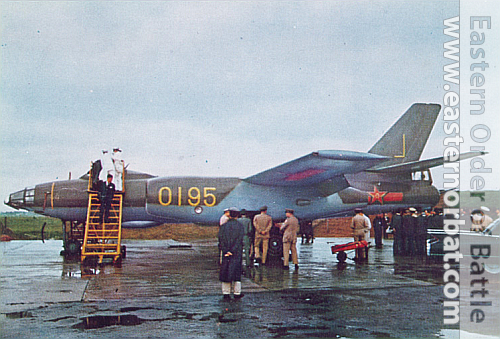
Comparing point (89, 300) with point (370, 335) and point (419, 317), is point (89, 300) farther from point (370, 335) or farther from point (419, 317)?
point (419, 317)

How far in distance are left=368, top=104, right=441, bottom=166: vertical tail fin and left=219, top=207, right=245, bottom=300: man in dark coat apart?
12.7 meters

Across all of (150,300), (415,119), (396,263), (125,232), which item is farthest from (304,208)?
(125,232)

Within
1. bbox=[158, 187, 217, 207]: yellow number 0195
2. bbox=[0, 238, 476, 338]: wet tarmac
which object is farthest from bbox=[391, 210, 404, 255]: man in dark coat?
bbox=[158, 187, 217, 207]: yellow number 0195

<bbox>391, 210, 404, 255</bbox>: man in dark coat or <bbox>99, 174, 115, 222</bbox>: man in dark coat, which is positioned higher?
<bbox>99, 174, 115, 222</bbox>: man in dark coat

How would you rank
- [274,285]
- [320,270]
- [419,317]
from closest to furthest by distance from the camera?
[419,317]
[274,285]
[320,270]

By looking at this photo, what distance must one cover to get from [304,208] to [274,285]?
23.7 ft

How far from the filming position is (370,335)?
5.89 metres

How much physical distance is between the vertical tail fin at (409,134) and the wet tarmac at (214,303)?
25.4ft

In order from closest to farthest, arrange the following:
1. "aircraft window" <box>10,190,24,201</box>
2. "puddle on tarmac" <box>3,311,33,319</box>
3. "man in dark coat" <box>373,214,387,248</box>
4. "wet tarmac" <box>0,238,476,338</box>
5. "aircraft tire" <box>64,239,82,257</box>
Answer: "wet tarmac" <box>0,238,476,338</box>, "puddle on tarmac" <box>3,311,33,319</box>, "aircraft window" <box>10,190,24,201</box>, "aircraft tire" <box>64,239,82,257</box>, "man in dark coat" <box>373,214,387,248</box>

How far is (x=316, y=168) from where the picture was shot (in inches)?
559

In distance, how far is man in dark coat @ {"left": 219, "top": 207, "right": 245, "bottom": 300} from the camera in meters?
8.31

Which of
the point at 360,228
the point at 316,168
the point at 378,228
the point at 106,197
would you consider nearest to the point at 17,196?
the point at 106,197

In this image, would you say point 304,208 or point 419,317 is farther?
point 304,208

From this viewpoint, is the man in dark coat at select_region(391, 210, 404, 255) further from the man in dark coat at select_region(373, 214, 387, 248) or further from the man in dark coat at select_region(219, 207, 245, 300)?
the man in dark coat at select_region(219, 207, 245, 300)
